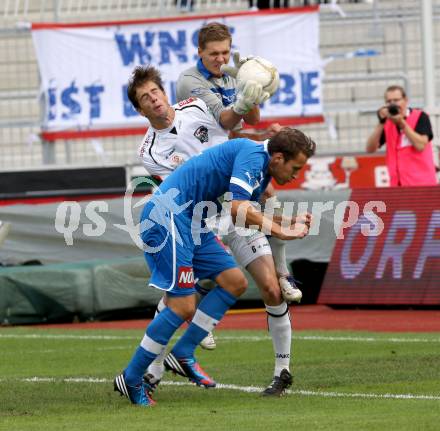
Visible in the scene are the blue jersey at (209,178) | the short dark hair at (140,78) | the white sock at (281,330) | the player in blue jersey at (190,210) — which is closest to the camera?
the player in blue jersey at (190,210)

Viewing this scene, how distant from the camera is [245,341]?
1181cm

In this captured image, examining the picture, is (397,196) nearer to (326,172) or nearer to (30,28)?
(326,172)

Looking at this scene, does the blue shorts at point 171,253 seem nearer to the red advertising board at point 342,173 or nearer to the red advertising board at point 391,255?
the red advertising board at point 391,255

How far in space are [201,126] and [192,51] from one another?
32.2 feet

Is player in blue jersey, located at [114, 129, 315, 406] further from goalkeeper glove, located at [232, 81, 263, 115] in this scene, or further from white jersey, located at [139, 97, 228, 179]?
white jersey, located at [139, 97, 228, 179]

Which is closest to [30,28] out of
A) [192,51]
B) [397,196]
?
[192,51]

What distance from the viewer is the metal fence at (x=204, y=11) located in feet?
63.7

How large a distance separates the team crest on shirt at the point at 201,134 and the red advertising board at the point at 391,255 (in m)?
5.60

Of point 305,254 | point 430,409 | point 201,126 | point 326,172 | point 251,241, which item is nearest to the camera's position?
point 430,409

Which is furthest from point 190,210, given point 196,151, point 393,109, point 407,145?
point 407,145

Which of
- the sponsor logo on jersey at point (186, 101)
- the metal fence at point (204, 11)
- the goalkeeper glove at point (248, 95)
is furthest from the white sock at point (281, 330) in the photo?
the metal fence at point (204, 11)

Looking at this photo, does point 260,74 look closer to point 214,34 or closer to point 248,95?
point 248,95

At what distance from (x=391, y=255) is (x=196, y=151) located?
5.77 m

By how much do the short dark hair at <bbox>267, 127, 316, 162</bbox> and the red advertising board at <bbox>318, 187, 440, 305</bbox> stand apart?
669 centimetres
